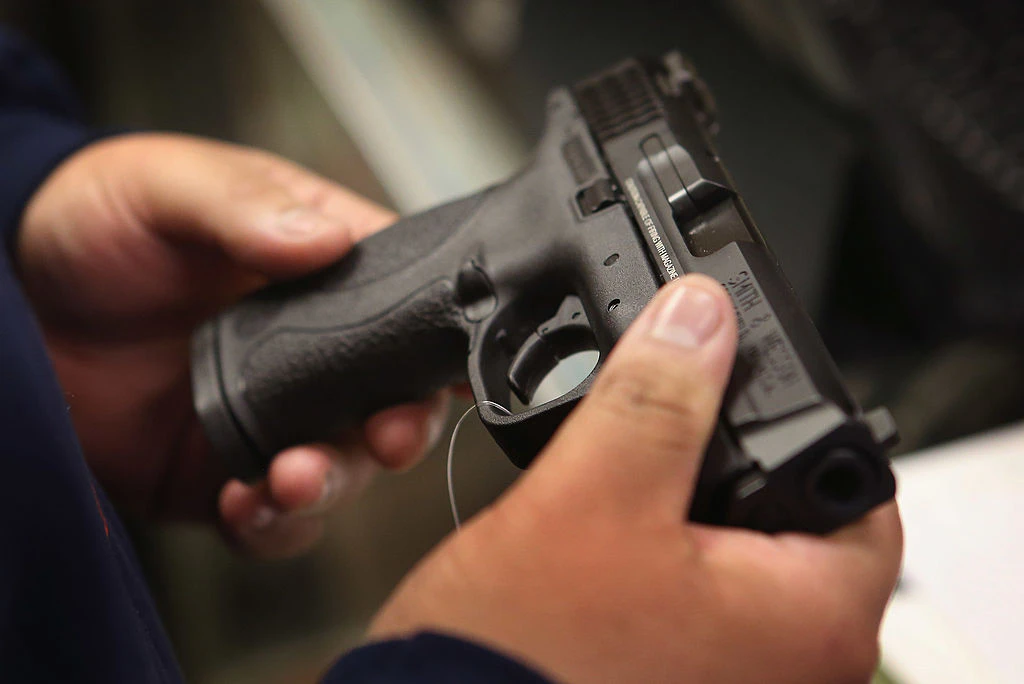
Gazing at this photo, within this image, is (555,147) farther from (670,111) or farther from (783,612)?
(783,612)

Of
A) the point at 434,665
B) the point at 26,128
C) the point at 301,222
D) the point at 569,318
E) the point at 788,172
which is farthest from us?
the point at 788,172

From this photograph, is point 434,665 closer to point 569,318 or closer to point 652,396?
point 652,396

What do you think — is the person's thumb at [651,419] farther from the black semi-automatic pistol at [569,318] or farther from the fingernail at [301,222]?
the fingernail at [301,222]

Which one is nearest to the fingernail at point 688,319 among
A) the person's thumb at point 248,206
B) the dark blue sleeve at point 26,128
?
the person's thumb at point 248,206

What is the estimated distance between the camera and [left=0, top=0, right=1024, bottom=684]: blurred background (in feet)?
3.40

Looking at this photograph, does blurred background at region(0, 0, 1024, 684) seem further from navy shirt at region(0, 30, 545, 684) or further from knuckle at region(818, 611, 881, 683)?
knuckle at region(818, 611, 881, 683)

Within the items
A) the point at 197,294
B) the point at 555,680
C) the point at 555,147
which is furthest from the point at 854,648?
the point at 197,294

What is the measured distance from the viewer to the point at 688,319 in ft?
1.44

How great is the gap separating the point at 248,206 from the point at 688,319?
21.2 inches

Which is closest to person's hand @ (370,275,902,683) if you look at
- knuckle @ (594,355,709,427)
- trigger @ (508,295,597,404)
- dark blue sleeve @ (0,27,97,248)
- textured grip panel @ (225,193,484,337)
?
knuckle @ (594,355,709,427)

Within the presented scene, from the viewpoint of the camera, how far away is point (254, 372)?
69 centimetres

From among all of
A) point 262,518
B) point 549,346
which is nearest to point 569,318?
point 549,346

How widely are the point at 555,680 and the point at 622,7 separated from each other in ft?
3.92

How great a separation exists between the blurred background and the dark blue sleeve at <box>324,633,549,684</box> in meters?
0.38
